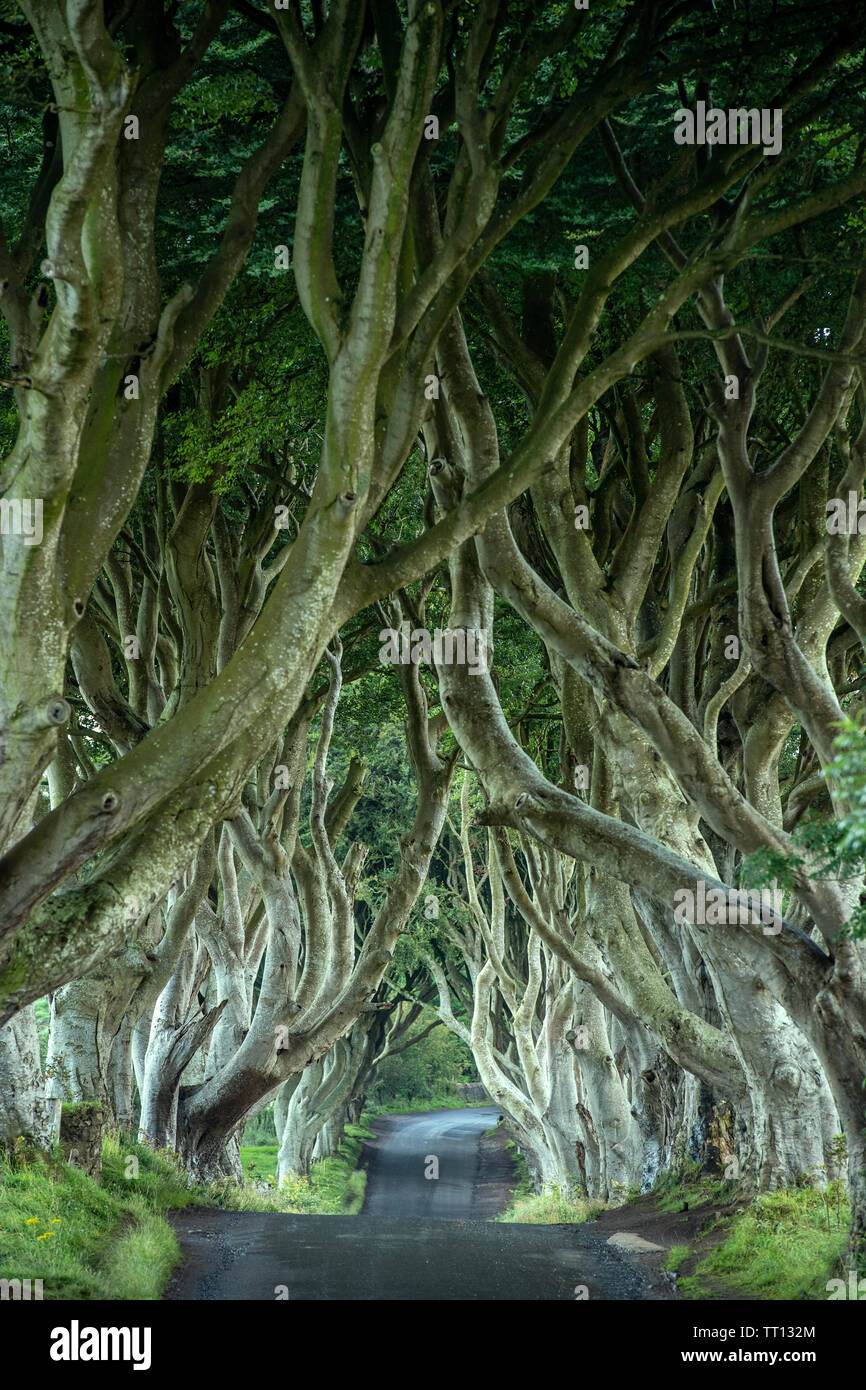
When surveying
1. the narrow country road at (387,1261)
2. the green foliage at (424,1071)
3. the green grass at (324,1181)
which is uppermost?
the narrow country road at (387,1261)

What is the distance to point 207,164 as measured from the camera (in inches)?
422

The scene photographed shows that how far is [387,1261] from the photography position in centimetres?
1021

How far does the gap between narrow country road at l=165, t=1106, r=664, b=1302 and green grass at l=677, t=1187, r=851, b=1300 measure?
666mm

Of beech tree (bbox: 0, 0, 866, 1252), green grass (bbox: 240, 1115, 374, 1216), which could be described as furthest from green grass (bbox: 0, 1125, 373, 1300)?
green grass (bbox: 240, 1115, 374, 1216)

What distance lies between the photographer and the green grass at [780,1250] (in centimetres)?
834

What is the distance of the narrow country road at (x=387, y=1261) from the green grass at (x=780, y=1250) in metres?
0.67

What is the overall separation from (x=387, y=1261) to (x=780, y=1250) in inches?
128

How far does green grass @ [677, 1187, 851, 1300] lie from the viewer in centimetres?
834

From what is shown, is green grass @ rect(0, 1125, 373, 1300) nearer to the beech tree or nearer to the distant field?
the beech tree

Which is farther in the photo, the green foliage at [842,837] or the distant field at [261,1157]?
the distant field at [261,1157]

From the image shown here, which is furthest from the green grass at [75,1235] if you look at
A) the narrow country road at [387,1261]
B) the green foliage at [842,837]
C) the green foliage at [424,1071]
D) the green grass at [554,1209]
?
the green foliage at [424,1071]

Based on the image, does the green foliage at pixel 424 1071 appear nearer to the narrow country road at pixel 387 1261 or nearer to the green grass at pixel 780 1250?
the narrow country road at pixel 387 1261

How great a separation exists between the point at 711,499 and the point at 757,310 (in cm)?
253

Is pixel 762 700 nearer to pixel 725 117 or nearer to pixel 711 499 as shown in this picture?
pixel 711 499
